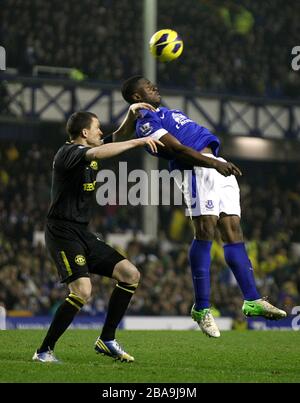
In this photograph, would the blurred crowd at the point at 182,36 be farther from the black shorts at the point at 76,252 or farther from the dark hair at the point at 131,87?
the black shorts at the point at 76,252

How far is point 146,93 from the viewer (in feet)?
31.8

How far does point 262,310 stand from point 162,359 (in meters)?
1.07

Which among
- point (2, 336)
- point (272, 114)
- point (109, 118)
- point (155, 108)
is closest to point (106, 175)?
point (109, 118)

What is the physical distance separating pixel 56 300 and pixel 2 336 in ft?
26.9

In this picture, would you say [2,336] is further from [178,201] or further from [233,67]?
[233,67]

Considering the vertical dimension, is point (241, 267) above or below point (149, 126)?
below

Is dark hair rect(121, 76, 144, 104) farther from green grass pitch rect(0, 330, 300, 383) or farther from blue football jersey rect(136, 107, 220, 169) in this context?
green grass pitch rect(0, 330, 300, 383)

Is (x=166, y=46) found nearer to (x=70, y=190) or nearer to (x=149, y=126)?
(x=149, y=126)

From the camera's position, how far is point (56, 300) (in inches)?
782

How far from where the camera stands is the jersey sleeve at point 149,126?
30.9ft

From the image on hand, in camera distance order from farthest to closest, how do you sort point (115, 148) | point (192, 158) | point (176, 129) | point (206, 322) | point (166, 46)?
point (166, 46) < point (176, 129) < point (206, 322) < point (192, 158) < point (115, 148)

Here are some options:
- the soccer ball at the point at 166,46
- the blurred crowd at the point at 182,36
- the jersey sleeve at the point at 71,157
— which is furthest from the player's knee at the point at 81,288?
the blurred crowd at the point at 182,36

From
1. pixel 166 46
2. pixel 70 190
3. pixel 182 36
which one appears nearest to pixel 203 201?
pixel 70 190

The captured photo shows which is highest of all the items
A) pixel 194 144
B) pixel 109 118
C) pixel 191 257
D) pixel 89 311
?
pixel 109 118
